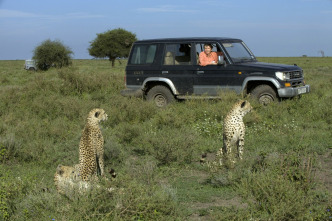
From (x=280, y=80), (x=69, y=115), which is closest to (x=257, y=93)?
(x=280, y=80)

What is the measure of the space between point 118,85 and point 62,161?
860 cm

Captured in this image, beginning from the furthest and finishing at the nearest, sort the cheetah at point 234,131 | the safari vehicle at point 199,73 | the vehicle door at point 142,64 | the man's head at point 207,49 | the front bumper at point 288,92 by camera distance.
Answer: the vehicle door at point 142,64 → the man's head at point 207,49 → the safari vehicle at point 199,73 → the front bumper at point 288,92 → the cheetah at point 234,131

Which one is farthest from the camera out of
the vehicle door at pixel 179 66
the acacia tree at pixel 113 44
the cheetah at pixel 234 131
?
the acacia tree at pixel 113 44

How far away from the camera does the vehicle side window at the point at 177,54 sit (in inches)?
448

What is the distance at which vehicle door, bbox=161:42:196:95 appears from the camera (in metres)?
11.3

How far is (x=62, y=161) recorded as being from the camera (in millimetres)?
7168

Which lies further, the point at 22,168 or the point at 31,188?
the point at 22,168

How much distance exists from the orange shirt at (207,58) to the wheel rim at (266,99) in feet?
4.70

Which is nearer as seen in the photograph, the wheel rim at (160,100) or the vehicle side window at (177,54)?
the vehicle side window at (177,54)

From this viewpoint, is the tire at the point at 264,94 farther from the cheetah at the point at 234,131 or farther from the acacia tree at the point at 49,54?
the acacia tree at the point at 49,54

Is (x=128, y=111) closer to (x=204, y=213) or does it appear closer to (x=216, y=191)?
(x=216, y=191)

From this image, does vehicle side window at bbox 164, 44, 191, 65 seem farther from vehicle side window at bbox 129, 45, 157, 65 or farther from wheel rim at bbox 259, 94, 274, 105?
wheel rim at bbox 259, 94, 274, 105

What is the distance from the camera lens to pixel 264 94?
10711mm

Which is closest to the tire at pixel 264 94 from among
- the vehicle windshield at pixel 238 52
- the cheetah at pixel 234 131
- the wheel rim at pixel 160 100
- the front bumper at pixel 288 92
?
the front bumper at pixel 288 92
